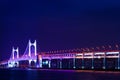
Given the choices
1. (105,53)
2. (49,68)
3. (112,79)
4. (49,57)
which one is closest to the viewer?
(112,79)

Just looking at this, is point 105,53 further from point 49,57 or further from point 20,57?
point 20,57

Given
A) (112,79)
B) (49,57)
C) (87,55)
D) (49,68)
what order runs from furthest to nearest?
(49,68) → (49,57) → (87,55) → (112,79)

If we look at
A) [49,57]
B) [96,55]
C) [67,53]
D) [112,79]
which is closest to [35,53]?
[49,57]

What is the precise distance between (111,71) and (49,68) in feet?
63.5

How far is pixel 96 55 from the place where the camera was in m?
70.6

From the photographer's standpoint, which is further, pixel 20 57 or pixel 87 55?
pixel 20 57

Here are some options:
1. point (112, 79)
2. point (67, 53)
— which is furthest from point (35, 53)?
point (112, 79)

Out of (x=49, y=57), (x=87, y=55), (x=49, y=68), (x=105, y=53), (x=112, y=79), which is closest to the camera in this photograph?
(x=112, y=79)

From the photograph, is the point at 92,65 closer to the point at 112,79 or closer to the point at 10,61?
the point at 10,61

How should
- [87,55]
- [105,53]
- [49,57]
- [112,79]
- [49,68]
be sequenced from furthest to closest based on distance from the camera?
[49,68], [49,57], [87,55], [105,53], [112,79]

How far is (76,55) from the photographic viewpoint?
2901 inches

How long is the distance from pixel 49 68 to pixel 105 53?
813 inches

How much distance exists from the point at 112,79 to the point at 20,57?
35.6 meters

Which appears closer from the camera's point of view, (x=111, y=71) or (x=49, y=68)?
(x=111, y=71)
